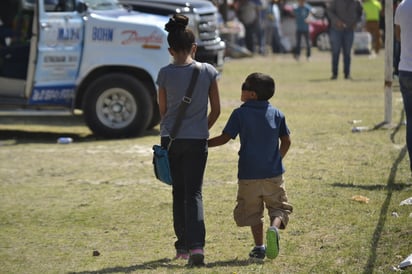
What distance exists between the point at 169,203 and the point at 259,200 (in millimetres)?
2737

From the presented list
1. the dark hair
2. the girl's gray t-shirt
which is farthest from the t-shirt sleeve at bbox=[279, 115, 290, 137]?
the dark hair

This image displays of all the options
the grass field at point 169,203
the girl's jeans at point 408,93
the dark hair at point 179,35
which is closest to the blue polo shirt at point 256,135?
the dark hair at point 179,35

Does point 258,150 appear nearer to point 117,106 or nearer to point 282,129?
point 282,129

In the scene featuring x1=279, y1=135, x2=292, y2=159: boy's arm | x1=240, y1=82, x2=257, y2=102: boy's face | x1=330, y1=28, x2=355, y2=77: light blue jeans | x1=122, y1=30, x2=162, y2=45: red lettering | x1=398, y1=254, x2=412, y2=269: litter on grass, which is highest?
x1=240, y1=82, x2=257, y2=102: boy's face

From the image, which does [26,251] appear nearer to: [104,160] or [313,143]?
[104,160]

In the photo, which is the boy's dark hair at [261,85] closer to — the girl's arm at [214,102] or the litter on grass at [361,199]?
the girl's arm at [214,102]

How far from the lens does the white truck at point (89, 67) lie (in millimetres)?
14742

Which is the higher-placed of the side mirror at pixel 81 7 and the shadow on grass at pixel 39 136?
the side mirror at pixel 81 7

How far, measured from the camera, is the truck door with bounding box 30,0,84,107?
14750mm

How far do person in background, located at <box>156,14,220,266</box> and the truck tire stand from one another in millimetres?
7322

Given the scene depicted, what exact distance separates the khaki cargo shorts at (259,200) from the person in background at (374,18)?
80.1 ft

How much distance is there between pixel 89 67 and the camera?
1486 cm

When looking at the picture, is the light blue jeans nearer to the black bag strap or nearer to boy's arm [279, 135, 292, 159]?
boy's arm [279, 135, 292, 159]

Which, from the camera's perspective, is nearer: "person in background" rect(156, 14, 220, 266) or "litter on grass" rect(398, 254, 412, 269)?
"litter on grass" rect(398, 254, 412, 269)
